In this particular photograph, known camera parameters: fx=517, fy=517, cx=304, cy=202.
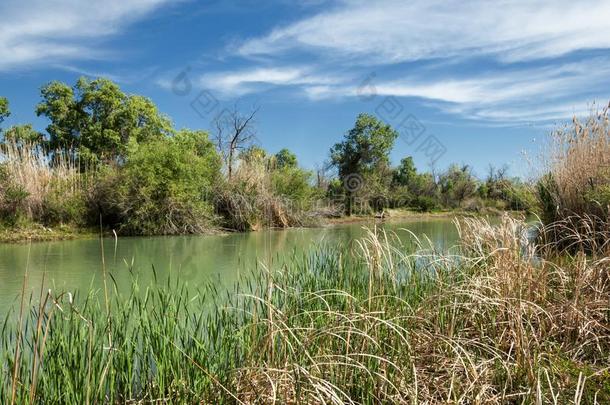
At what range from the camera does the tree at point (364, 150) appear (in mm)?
29109

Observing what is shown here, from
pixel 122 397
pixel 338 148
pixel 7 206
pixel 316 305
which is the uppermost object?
pixel 338 148

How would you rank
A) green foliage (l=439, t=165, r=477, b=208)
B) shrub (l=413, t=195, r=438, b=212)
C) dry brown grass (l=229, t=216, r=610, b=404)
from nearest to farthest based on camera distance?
dry brown grass (l=229, t=216, r=610, b=404) < shrub (l=413, t=195, r=438, b=212) < green foliage (l=439, t=165, r=477, b=208)

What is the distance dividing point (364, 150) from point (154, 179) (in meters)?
16.6

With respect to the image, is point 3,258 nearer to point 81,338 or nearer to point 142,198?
point 142,198

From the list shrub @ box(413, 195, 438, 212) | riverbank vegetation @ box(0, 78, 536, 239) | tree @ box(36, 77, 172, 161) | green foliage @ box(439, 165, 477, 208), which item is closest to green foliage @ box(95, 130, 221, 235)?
riverbank vegetation @ box(0, 78, 536, 239)

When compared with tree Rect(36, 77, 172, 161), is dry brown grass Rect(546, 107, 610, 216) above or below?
below

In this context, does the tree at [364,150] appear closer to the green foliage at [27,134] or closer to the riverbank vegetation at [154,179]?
the riverbank vegetation at [154,179]

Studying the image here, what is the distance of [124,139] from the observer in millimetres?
26141

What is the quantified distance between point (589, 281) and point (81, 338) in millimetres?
3061

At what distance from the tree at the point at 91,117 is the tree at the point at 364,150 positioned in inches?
411

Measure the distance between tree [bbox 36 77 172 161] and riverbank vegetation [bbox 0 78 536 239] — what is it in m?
0.05

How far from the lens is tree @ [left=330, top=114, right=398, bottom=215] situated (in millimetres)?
29109

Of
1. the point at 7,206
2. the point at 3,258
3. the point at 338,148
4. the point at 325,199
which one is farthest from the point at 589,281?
the point at 338,148

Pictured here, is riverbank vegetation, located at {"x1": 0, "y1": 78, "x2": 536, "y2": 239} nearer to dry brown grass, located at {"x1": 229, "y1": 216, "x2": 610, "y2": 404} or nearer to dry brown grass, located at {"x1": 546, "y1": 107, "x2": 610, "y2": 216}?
dry brown grass, located at {"x1": 546, "y1": 107, "x2": 610, "y2": 216}
